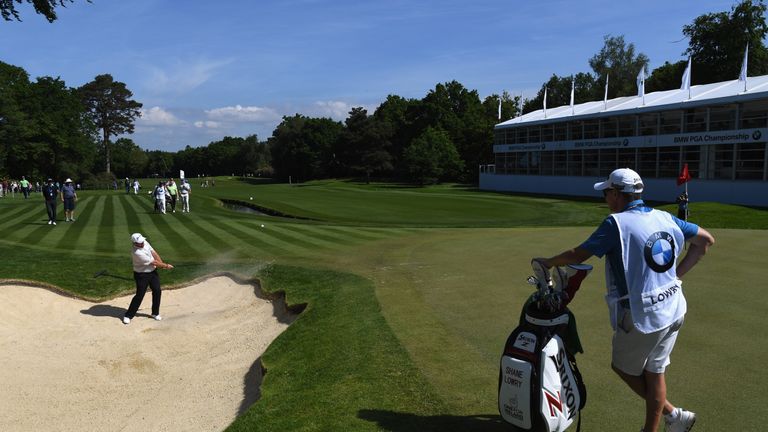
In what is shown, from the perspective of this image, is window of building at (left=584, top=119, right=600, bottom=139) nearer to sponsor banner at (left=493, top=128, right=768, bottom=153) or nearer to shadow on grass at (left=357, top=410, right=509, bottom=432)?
sponsor banner at (left=493, top=128, right=768, bottom=153)

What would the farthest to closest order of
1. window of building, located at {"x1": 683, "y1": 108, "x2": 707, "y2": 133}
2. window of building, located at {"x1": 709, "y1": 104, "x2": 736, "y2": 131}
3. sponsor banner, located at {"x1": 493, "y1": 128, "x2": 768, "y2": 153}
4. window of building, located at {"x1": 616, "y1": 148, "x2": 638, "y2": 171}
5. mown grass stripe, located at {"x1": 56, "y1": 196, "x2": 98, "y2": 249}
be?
window of building, located at {"x1": 616, "y1": 148, "x2": 638, "y2": 171} < window of building, located at {"x1": 683, "y1": 108, "x2": 707, "y2": 133} < window of building, located at {"x1": 709, "y1": 104, "x2": 736, "y2": 131} < sponsor banner, located at {"x1": 493, "y1": 128, "x2": 768, "y2": 153} < mown grass stripe, located at {"x1": 56, "y1": 196, "x2": 98, "y2": 249}

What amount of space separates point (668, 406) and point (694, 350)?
108 inches

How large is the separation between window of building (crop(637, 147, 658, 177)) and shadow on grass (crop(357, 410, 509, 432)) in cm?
4960

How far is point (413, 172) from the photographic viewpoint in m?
87.2

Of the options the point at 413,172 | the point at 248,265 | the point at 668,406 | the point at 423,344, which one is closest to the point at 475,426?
the point at 668,406

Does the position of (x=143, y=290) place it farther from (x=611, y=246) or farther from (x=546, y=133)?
(x=546, y=133)

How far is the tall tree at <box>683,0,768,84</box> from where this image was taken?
246ft

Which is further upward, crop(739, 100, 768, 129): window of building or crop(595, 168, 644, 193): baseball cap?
crop(739, 100, 768, 129): window of building

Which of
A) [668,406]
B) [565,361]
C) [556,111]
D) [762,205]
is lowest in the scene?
[762,205]

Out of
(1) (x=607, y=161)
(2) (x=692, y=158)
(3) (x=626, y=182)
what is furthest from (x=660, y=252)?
(1) (x=607, y=161)

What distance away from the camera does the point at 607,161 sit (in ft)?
177

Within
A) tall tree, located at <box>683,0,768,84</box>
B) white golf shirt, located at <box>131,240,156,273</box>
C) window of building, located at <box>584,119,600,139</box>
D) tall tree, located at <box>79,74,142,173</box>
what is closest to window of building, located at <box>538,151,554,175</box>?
window of building, located at <box>584,119,600,139</box>

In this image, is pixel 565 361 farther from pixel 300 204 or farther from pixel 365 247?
→ pixel 300 204

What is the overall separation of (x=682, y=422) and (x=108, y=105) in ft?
417
